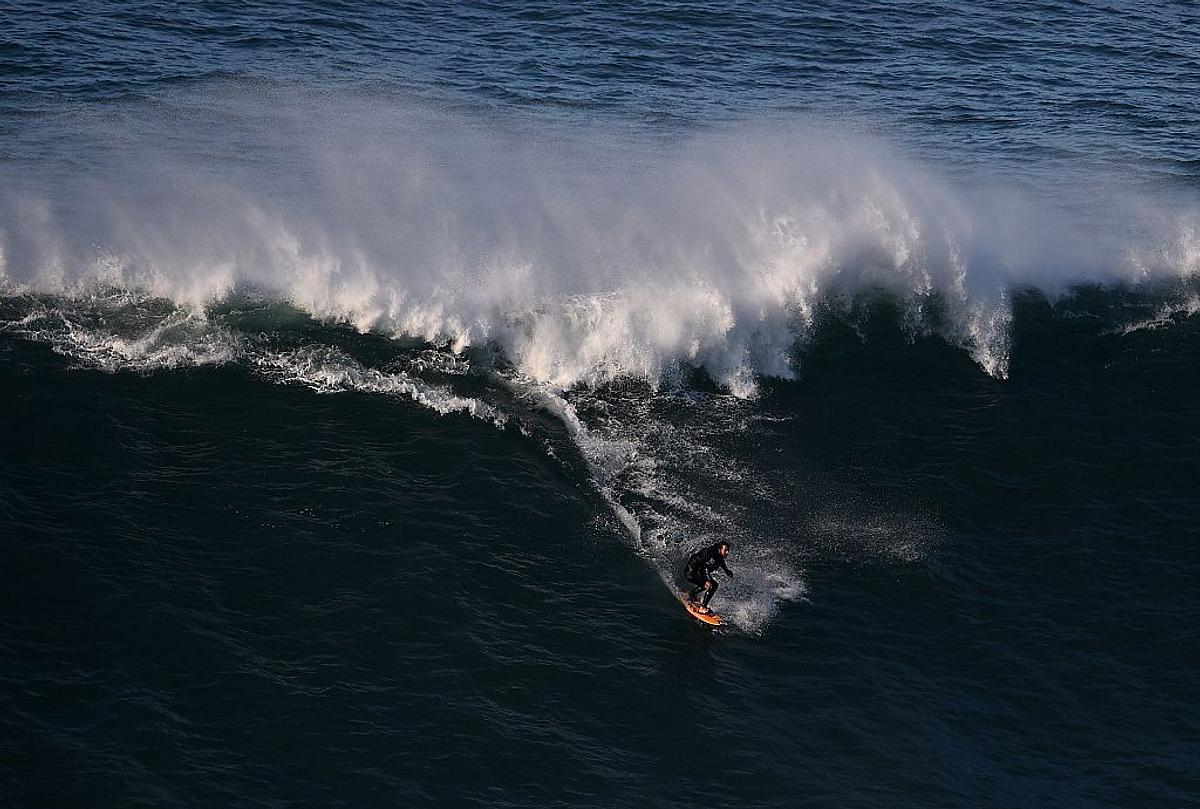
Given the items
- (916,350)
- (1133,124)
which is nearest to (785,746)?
(916,350)

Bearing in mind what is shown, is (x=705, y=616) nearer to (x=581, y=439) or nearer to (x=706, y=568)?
(x=706, y=568)

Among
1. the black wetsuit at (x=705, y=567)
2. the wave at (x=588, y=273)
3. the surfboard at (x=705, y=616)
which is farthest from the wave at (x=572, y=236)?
the surfboard at (x=705, y=616)

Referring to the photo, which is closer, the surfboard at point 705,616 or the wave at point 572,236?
the surfboard at point 705,616

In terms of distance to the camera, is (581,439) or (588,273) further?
(588,273)

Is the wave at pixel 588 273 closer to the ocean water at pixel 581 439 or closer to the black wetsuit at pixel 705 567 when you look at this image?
the ocean water at pixel 581 439

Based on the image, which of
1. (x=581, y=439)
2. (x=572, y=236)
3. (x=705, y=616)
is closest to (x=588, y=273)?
(x=572, y=236)

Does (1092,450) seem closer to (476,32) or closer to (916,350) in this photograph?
(916,350)
